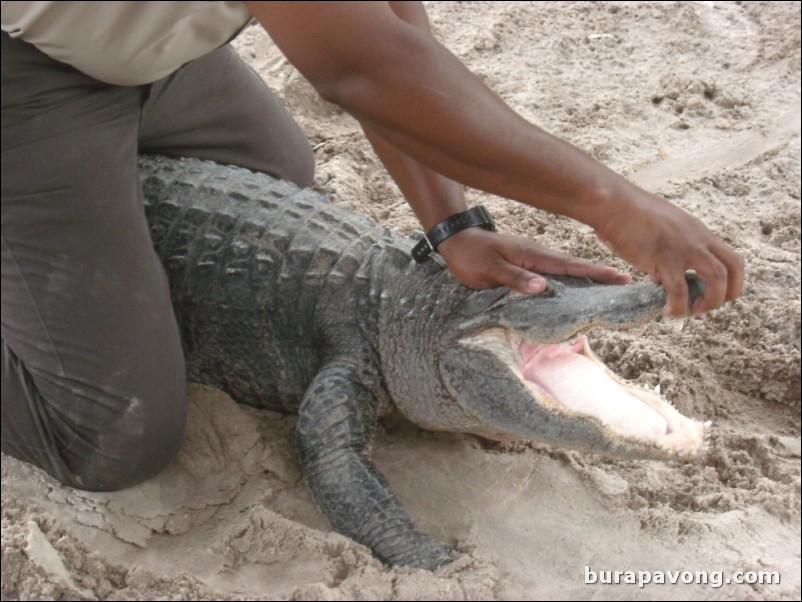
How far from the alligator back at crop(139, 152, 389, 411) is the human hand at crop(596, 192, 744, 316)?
0.94 metres

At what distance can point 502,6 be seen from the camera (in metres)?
4.66

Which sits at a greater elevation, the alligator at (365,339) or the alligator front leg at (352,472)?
the alligator at (365,339)

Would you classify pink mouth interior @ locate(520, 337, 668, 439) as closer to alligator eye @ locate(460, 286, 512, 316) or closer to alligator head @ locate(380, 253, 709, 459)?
alligator head @ locate(380, 253, 709, 459)

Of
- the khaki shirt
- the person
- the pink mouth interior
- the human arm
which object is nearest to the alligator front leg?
the person

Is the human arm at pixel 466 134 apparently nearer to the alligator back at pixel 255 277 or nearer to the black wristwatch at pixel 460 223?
the black wristwatch at pixel 460 223

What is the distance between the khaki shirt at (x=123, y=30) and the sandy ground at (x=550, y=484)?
1.03m

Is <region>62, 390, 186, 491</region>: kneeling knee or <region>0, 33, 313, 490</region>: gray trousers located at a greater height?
<region>0, 33, 313, 490</region>: gray trousers

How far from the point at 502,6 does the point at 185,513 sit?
10.9 ft

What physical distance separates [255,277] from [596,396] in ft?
3.36

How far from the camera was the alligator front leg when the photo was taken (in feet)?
6.97

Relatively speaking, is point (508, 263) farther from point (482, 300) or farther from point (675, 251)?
point (675, 251)

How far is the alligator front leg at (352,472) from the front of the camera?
2.12m

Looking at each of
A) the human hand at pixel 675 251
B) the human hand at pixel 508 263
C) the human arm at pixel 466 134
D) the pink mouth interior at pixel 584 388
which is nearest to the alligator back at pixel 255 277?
the human hand at pixel 508 263

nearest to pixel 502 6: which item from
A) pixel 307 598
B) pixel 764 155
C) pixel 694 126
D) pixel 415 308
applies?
pixel 694 126
